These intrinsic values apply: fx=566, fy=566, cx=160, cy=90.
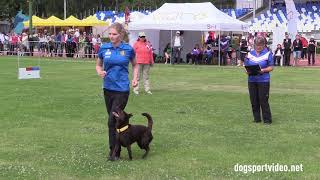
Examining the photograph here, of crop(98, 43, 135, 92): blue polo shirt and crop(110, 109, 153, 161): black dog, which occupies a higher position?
crop(98, 43, 135, 92): blue polo shirt

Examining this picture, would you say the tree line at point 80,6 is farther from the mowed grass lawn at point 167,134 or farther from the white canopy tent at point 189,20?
the mowed grass lawn at point 167,134

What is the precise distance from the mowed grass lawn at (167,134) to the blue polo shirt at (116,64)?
1051 millimetres

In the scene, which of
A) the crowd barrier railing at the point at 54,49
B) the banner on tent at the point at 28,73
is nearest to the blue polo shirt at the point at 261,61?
the banner on tent at the point at 28,73

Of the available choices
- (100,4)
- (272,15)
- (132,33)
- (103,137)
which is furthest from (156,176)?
(100,4)

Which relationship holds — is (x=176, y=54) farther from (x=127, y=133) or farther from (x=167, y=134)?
(x=127, y=133)

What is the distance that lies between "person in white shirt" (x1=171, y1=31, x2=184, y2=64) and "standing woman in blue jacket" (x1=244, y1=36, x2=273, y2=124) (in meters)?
20.1

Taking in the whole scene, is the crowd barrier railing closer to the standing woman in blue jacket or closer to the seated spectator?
the seated spectator

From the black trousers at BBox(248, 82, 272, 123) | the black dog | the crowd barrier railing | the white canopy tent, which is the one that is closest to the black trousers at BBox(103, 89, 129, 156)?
the black dog

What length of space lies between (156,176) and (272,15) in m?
46.2

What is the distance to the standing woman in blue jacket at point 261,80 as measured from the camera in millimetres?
10992

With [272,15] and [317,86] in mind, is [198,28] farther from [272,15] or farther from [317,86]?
[272,15]

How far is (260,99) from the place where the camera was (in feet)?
36.6

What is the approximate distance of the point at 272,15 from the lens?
168ft
